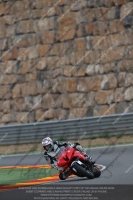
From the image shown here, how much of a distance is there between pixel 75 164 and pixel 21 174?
10.7 ft

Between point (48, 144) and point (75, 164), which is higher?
point (48, 144)

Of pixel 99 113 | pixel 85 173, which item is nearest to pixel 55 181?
pixel 85 173

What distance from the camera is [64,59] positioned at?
78.3ft

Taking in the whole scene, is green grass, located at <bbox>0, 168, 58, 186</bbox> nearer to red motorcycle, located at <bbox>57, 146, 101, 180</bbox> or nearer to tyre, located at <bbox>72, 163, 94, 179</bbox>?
red motorcycle, located at <bbox>57, 146, 101, 180</bbox>

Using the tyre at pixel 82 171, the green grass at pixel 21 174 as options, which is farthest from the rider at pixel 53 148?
the green grass at pixel 21 174

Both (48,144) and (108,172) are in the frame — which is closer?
(48,144)

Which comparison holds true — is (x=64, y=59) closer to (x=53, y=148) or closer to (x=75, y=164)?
(x=53, y=148)

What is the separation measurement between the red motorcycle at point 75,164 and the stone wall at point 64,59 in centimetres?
800

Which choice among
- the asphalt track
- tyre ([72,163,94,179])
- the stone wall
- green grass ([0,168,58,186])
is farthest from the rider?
the stone wall

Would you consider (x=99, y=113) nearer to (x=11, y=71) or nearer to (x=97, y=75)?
(x=97, y=75)

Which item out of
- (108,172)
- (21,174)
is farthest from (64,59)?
(108,172)

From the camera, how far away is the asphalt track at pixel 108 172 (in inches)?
455

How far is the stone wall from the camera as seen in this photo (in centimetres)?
2186

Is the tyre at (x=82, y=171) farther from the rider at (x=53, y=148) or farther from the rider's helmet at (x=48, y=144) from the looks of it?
the rider's helmet at (x=48, y=144)
